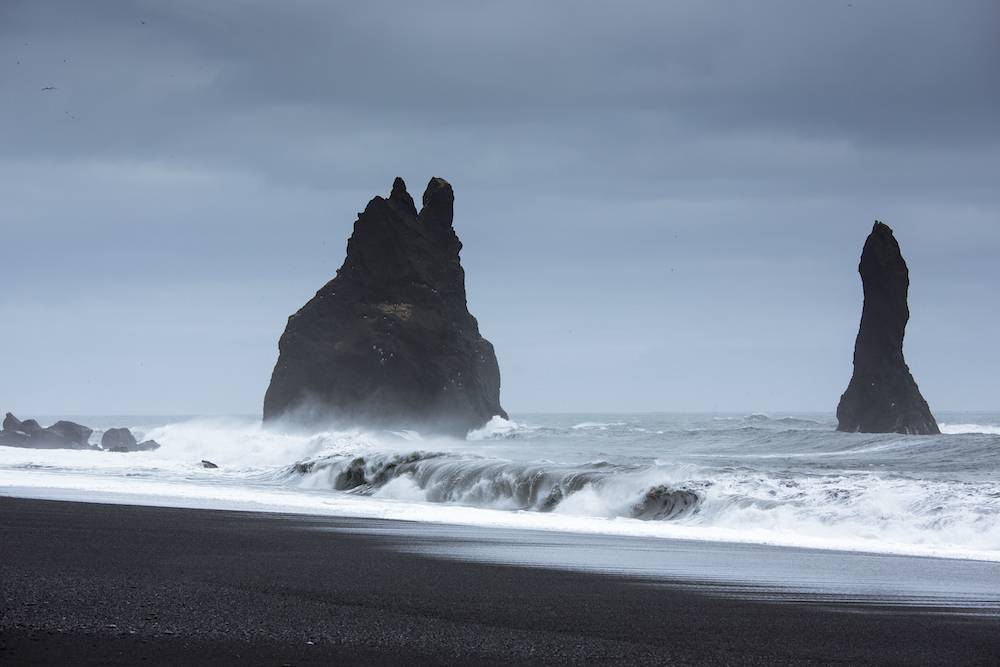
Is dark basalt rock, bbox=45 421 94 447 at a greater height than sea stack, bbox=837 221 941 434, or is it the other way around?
sea stack, bbox=837 221 941 434

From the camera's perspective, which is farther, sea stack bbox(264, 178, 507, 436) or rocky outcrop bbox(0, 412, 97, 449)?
sea stack bbox(264, 178, 507, 436)

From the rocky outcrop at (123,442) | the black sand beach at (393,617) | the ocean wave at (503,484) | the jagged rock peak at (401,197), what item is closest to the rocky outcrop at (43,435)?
the rocky outcrop at (123,442)

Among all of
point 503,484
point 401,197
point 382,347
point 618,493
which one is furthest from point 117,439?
point 618,493

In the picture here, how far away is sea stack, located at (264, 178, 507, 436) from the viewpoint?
71.8m

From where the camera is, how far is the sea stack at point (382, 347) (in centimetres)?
7181

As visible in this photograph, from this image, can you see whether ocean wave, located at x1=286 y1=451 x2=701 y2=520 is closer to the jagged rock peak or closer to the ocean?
the ocean

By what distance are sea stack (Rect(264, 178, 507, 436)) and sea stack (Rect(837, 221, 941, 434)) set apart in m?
27.0

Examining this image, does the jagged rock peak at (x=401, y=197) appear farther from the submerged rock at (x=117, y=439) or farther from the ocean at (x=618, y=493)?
the ocean at (x=618, y=493)

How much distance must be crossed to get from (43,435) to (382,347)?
26.0m

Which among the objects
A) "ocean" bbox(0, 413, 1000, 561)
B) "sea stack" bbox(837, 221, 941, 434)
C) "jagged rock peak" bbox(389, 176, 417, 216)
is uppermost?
"jagged rock peak" bbox(389, 176, 417, 216)

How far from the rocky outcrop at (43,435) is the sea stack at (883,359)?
1942 inches

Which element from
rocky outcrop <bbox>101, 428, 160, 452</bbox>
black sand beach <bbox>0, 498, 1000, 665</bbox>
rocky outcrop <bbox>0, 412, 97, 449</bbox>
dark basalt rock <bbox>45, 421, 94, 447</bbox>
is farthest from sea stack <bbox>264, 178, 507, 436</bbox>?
black sand beach <bbox>0, 498, 1000, 665</bbox>

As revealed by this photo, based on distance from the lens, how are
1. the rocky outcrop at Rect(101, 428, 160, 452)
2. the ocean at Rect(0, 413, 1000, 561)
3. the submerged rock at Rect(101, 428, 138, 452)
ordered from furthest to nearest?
the submerged rock at Rect(101, 428, 138, 452)
the rocky outcrop at Rect(101, 428, 160, 452)
the ocean at Rect(0, 413, 1000, 561)

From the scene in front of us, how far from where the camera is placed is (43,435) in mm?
51938
